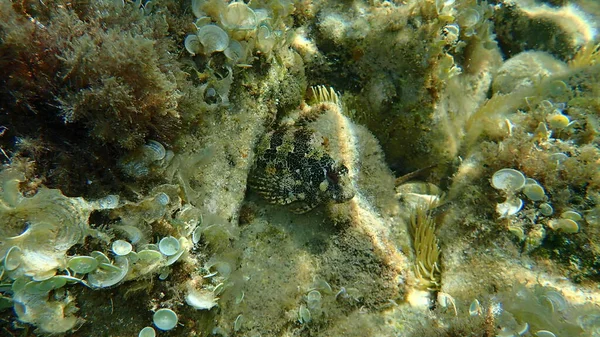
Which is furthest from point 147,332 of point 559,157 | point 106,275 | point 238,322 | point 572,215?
point 559,157

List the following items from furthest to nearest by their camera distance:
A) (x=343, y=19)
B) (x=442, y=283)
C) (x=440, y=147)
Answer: (x=440, y=147)
(x=343, y=19)
(x=442, y=283)

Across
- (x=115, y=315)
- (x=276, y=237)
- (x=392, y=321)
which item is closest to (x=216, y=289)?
(x=115, y=315)

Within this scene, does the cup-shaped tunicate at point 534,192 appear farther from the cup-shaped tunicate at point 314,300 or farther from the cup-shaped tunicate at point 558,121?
the cup-shaped tunicate at point 314,300

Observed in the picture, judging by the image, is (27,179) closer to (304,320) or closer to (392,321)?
(304,320)

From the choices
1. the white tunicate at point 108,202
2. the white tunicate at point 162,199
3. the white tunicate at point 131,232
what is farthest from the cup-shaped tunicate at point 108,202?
the white tunicate at point 162,199

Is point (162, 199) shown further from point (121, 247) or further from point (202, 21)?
point (202, 21)

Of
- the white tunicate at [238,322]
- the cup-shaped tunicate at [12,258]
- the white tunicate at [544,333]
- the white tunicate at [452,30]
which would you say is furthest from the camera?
the white tunicate at [452,30]
